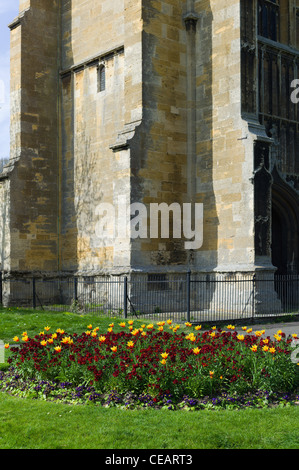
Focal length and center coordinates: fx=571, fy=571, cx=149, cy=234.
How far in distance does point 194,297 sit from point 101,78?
313 inches

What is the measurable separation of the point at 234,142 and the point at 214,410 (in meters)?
11.0

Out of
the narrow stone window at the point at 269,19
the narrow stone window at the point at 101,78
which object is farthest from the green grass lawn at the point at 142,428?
the narrow stone window at the point at 269,19

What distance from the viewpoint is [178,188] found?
17.3 m

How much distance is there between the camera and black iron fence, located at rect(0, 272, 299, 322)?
15008mm

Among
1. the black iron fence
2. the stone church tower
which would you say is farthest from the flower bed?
the stone church tower

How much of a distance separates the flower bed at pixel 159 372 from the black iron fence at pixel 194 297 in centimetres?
591

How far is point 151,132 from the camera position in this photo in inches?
657

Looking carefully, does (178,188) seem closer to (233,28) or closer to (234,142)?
(234,142)

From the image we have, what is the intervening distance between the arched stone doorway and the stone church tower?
0.03 m

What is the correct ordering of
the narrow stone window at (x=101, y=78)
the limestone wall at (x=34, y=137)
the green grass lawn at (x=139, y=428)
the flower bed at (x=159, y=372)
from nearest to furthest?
the green grass lawn at (x=139, y=428) → the flower bed at (x=159, y=372) → the narrow stone window at (x=101, y=78) → the limestone wall at (x=34, y=137)

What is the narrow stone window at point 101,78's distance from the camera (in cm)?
1897

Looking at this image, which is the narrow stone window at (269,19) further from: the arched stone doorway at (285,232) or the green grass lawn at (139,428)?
the green grass lawn at (139,428)

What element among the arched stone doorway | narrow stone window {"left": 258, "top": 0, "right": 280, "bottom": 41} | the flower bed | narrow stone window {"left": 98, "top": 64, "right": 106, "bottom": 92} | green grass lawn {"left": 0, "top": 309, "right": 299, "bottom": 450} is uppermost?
narrow stone window {"left": 258, "top": 0, "right": 280, "bottom": 41}

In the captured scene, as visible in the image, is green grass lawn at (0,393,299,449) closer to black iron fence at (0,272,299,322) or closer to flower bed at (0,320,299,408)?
flower bed at (0,320,299,408)
